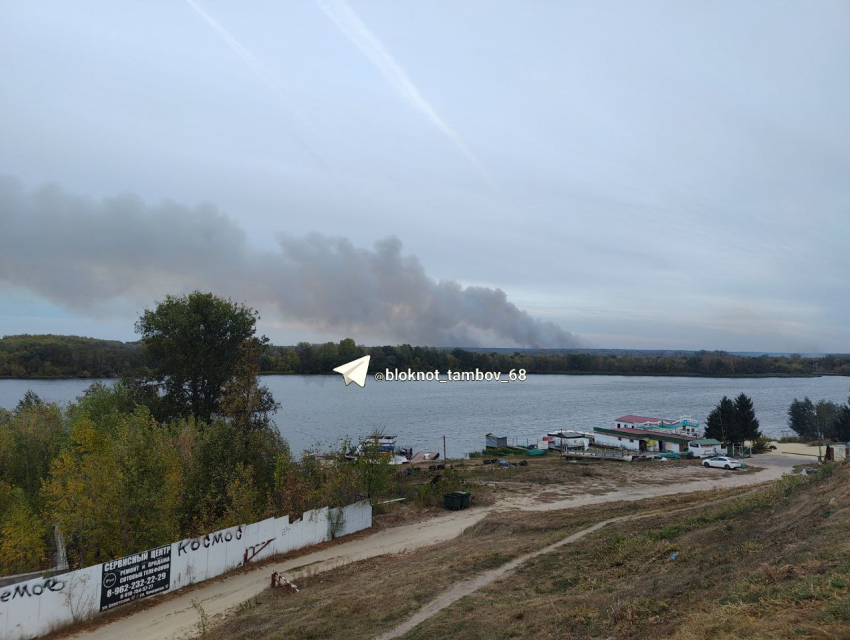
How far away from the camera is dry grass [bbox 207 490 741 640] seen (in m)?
13.8

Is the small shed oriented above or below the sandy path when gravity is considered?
below

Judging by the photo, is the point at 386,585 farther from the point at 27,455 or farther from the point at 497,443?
the point at 497,443

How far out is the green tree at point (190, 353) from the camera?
42250mm

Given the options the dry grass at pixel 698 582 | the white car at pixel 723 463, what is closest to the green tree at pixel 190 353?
the dry grass at pixel 698 582

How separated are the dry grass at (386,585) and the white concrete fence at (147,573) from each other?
3626 millimetres

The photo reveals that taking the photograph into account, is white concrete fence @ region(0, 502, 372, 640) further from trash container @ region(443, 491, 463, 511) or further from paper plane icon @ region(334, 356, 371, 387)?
paper plane icon @ region(334, 356, 371, 387)

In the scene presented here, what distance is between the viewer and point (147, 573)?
1845 centimetres

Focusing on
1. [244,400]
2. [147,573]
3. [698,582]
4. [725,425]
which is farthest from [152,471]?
[725,425]

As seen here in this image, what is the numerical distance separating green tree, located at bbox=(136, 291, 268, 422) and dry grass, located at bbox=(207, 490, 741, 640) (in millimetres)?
24645

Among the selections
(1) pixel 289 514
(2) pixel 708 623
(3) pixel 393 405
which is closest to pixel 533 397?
(3) pixel 393 405

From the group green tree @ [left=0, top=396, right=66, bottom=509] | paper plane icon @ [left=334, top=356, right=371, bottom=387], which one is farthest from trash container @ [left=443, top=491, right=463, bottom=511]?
green tree @ [left=0, top=396, right=66, bottom=509]

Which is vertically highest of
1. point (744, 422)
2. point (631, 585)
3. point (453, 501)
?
point (631, 585)

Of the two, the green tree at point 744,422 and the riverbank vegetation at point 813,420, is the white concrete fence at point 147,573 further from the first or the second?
the riverbank vegetation at point 813,420

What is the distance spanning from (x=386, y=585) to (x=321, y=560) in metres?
7.77
